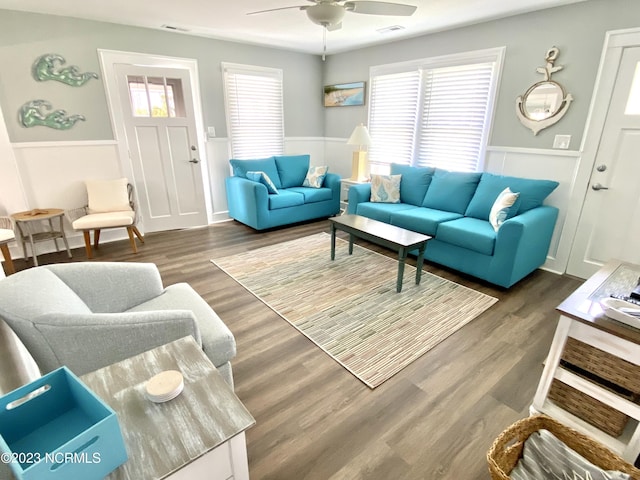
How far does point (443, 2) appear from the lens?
2.94m

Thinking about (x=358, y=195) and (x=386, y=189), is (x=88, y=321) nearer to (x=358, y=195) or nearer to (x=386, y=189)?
(x=358, y=195)

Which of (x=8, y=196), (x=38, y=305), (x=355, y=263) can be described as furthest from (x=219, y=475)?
(x=8, y=196)

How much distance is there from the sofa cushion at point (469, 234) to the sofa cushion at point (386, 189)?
904mm

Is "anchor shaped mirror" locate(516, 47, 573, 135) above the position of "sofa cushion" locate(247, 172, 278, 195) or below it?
above

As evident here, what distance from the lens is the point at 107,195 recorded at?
3811 mm

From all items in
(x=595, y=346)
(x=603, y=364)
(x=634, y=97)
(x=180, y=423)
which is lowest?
(x=603, y=364)

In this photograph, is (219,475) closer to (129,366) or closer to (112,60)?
(129,366)

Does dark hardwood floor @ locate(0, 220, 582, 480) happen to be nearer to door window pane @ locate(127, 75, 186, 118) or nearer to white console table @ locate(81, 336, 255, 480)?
white console table @ locate(81, 336, 255, 480)

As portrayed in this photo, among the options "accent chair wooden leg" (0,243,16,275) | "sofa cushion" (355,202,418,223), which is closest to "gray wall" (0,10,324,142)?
"accent chair wooden leg" (0,243,16,275)

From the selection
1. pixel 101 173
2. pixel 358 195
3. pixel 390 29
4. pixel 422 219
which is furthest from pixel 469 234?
pixel 101 173

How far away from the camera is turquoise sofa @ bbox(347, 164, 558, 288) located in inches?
112

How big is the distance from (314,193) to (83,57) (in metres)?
3.06

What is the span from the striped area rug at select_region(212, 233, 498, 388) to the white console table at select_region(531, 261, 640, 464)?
29.7 inches

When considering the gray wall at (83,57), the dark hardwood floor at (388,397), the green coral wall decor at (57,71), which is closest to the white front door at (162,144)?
the gray wall at (83,57)
